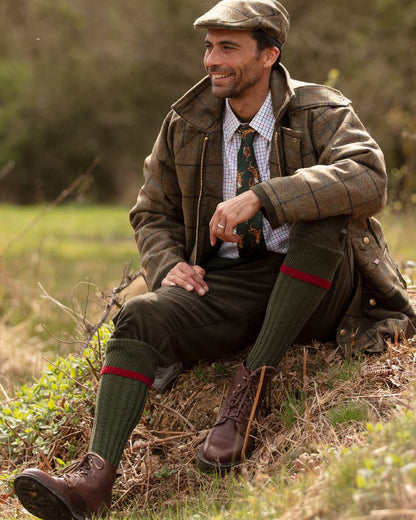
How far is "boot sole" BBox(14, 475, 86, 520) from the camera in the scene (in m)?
3.10

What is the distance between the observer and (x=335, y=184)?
3418mm

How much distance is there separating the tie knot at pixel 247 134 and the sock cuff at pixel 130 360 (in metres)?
1.09

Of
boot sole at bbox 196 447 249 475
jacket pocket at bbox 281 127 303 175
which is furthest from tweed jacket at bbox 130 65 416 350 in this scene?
boot sole at bbox 196 447 249 475

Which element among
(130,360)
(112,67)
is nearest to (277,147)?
(130,360)

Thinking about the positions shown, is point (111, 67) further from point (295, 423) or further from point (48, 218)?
point (295, 423)

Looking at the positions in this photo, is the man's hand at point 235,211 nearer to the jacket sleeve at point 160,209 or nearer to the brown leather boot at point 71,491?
the jacket sleeve at point 160,209

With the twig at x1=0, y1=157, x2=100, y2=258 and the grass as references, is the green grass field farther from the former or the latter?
the grass

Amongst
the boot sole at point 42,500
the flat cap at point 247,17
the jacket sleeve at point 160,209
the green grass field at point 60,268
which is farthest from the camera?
the green grass field at point 60,268

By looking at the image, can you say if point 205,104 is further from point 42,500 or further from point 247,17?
point 42,500

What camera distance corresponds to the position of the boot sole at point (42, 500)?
122 inches

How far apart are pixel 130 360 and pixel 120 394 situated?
0.45ft

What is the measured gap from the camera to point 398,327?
3.87 m

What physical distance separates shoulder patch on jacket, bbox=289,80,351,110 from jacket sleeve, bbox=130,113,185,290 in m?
0.64

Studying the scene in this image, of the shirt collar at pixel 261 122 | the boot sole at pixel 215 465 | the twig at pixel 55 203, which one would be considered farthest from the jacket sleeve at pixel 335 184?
the twig at pixel 55 203
